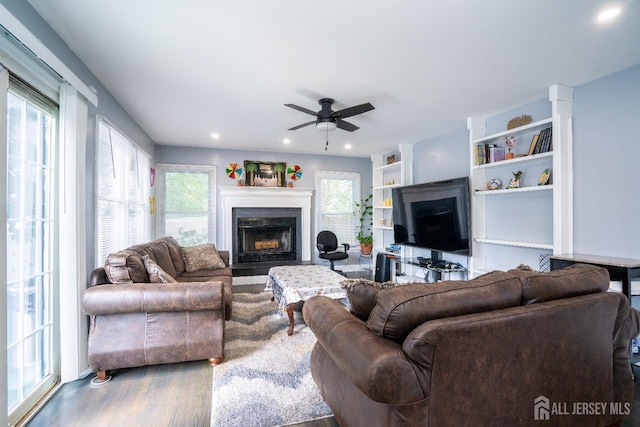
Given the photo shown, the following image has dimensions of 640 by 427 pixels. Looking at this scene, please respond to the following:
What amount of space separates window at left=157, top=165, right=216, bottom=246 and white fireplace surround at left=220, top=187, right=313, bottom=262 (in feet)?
0.82

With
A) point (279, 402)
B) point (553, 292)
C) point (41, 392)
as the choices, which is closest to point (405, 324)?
point (553, 292)

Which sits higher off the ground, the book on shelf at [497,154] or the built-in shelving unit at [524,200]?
the book on shelf at [497,154]

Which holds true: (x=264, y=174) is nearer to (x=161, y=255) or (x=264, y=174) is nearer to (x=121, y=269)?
(x=161, y=255)

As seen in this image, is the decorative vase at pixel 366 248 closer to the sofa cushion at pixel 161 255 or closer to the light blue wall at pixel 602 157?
the light blue wall at pixel 602 157

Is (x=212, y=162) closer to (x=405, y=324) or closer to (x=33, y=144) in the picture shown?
(x=33, y=144)

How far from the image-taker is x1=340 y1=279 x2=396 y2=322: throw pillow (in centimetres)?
160

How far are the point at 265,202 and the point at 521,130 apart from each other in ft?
14.2

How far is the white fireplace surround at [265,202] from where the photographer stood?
18.9ft

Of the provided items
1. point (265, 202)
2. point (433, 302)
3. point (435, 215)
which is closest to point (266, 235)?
point (265, 202)

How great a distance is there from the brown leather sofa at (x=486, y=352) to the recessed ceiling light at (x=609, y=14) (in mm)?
1634

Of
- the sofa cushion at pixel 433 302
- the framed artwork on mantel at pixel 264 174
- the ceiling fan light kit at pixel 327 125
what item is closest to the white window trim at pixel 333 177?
the framed artwork on mantel at pixel 264 174

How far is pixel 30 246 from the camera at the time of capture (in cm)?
196


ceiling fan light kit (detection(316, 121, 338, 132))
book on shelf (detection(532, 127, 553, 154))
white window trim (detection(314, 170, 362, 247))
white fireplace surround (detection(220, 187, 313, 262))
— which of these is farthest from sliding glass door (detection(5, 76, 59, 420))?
white window trim (detection(314, 170, 362, 247))

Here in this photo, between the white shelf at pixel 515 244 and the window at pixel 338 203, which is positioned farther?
the window at pixel 338 203
